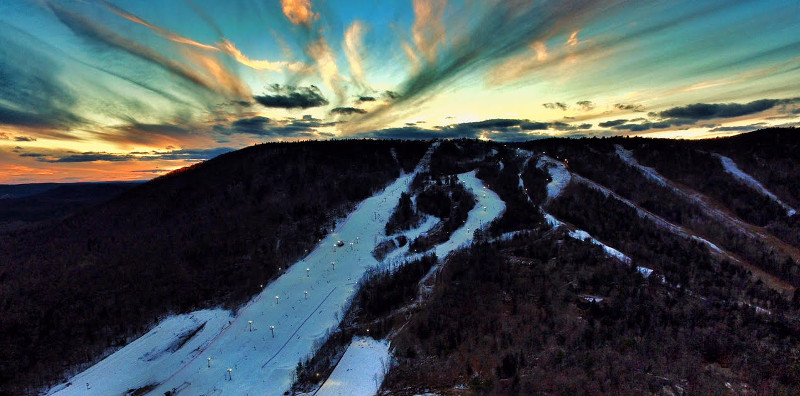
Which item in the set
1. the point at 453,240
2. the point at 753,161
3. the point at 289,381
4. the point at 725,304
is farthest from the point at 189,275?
the point at 753,161

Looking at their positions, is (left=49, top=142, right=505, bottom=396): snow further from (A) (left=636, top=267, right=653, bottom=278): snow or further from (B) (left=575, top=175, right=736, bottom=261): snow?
(B) (left=575, top=175, right=736, bottom=261): snow

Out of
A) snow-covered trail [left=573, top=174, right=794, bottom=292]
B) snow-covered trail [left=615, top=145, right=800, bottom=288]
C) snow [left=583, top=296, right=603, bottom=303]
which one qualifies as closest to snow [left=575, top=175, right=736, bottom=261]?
snow-covered trail [left=573, top=174, right=794, bottom=292]

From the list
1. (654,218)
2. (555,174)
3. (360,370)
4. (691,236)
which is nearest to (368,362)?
(360,370)


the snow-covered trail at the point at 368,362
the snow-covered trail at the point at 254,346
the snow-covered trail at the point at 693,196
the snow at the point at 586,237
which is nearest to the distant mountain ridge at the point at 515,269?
the snow at the point at 586,237

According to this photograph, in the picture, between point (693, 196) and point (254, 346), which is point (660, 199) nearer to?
point (693, 196)

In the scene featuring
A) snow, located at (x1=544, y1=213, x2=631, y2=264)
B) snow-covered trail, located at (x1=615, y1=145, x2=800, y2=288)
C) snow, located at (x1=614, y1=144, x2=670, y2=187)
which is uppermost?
snow, located at (x1=614, y1=144, x2=670, y2=187)
